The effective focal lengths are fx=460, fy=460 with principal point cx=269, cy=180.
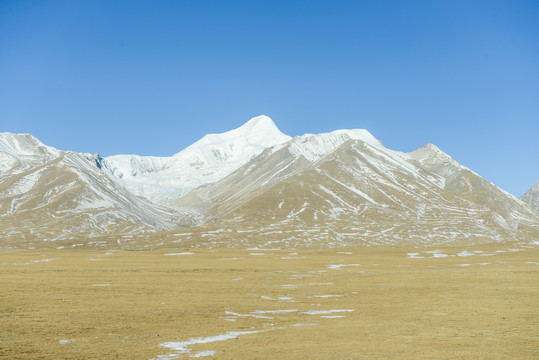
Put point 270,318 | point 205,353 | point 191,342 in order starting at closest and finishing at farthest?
point 205,353 < point 191,342 < point 270,318

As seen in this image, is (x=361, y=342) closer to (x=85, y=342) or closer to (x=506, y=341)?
(x=506, y=341)

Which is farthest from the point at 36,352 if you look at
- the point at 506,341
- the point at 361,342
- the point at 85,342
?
the point at 506,341

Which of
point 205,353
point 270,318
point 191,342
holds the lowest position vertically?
point 270,318

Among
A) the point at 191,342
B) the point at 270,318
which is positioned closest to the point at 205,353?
the point at 191,342

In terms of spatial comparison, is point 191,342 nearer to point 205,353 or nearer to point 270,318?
point 205,353

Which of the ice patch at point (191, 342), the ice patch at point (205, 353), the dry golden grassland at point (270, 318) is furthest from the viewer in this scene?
the dry golden grassland at point (270, 318)

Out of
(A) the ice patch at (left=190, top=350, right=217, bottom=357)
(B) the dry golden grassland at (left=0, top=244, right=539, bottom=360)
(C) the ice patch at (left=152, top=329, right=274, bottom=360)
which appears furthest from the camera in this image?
(B) the dry golden grassland at (left=0, top=244, right=539, bottom=360)

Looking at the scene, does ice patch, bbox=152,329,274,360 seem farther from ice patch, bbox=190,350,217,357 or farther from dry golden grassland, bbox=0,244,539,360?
dry golden grassland, bbox=0,244,539,360

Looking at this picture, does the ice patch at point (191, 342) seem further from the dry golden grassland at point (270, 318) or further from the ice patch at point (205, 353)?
the dry golden grassland at point (270, 318)

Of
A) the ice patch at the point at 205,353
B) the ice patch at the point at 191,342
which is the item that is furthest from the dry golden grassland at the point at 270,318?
the ice patch at the point at 191,342

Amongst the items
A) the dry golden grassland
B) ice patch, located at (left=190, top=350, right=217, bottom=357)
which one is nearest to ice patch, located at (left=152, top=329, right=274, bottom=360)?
ice patch, located at (left=190, top=350, right=217, bottom=357)

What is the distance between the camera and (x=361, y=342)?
3294 centimetres

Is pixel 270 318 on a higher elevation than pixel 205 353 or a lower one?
lower

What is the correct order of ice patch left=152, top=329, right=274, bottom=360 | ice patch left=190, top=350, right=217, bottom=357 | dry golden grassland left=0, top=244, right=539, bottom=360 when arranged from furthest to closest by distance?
dry golden grassland left=0, top=244, right=539, bottom=360 → ice patch left=152, top=329, right=274, bottom=360 → ice patch left=190, top=350, right=217, bottom=357
